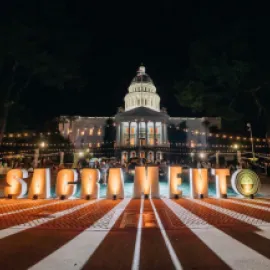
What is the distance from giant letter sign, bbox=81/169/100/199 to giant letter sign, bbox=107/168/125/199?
1.93 feet

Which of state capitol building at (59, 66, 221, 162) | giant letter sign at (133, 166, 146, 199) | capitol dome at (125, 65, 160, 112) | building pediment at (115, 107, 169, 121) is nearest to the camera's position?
giant letter sign at (133, 166, 146, 199)

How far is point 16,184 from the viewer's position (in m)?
9.36

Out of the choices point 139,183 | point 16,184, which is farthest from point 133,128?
point 16,184

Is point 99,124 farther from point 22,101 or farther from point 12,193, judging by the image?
point 12,193

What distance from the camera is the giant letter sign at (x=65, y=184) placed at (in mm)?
9191

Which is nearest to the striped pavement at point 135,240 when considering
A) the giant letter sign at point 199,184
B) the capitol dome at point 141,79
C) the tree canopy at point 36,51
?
the giant letter sign at point 199,184

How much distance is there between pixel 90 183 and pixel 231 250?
6.93 m

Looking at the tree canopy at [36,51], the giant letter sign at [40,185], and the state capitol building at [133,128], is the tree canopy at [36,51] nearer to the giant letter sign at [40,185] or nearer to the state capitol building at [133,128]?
the giant letter sign at [40,185]

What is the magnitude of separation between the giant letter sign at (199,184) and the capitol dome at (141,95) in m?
68.2

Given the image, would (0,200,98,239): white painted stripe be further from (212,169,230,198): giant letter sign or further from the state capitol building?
the state capitol building

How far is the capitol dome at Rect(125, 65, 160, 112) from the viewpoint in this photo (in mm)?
77625

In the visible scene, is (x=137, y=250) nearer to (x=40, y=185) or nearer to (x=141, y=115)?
(x=40, y=185)

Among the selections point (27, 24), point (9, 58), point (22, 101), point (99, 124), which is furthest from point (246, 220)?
point (99, 124)

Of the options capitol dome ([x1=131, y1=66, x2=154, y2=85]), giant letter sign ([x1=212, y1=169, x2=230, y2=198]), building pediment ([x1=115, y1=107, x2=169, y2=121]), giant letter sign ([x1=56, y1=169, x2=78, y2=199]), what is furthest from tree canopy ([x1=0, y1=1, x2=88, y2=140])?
capitol dome ([x1=131, y1=66, x2=154, y2=85])
